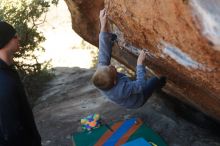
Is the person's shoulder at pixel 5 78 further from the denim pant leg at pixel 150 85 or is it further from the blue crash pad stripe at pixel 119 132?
the blue crash pad stripe at pixel 119 132

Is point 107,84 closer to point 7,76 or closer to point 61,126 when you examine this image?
point 7,76

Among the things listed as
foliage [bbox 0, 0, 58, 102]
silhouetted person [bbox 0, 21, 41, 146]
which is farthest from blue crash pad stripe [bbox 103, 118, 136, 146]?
foliage [bbox 0, 0, 58, 102]

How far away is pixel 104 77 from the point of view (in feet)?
16.7

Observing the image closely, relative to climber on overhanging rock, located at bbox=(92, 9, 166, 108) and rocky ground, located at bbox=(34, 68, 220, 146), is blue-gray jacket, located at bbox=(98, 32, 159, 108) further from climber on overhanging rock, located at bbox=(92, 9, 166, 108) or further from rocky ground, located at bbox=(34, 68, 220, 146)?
rocky ground, located at bbox=(34, 68, 220, 146)

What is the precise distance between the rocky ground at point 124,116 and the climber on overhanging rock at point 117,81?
1260 mm

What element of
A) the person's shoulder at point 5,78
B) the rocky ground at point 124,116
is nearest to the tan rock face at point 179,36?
the rocky ground at point 124,116

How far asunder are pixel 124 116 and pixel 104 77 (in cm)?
252

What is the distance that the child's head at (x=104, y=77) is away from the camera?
509cm

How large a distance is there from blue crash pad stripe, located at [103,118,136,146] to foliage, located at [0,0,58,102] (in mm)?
4918

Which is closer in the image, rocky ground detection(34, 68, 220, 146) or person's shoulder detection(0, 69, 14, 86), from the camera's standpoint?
person's shoulder detection(0, 69, 14, 86)

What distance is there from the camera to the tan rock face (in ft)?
11.1

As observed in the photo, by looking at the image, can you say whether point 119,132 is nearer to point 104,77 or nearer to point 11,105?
point 104,77

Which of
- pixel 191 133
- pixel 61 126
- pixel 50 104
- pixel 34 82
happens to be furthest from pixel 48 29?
pixel 191 133

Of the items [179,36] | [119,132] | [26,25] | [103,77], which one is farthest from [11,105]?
[26,25]
